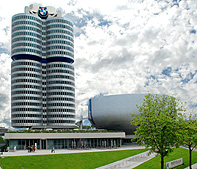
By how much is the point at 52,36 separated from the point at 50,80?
25231 mm

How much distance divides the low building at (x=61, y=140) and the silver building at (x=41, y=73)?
60711 mm

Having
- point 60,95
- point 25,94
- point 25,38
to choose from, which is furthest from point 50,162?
point 25,38

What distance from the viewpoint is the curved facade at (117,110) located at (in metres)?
105

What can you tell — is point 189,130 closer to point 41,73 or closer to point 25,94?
point 25,94

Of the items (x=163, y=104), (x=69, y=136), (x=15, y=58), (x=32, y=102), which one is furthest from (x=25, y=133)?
(x=15, y=58)

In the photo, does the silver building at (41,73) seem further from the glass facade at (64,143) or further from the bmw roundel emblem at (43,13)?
the glass facade at (64,143)

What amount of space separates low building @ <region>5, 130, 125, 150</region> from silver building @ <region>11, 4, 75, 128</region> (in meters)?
60.7

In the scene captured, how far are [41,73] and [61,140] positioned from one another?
258 ft

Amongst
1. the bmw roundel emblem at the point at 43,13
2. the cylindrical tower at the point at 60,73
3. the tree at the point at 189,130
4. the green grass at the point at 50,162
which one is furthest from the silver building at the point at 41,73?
the tree at the point at 189,130

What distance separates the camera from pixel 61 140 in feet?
245

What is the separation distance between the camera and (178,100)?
33625mm

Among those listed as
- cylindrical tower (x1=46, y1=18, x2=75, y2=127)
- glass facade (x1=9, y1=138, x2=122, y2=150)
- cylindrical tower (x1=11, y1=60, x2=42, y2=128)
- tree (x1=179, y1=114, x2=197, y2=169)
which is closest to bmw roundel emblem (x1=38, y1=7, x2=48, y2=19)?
cylindrical tower (x1=46, y1=18, x2=75, y2=127)

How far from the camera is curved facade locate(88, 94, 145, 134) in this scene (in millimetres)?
105250

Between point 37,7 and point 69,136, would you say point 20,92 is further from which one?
point 69,136
